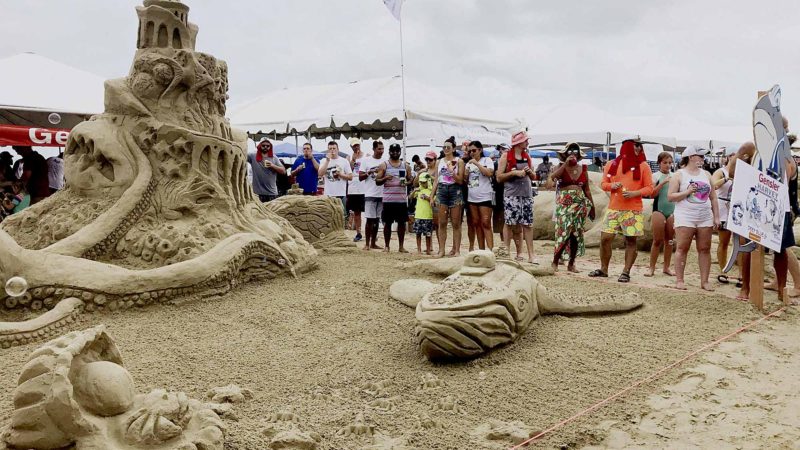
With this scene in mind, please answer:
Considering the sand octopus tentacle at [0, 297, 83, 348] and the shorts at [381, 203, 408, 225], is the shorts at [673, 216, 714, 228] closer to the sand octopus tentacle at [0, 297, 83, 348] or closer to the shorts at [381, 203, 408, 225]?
the shorts at [381, 203, 408, 225]

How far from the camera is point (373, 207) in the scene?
828cm

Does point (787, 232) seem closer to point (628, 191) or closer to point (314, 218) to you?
point (628, 191)

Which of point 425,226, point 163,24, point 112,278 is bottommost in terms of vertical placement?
point 112,278

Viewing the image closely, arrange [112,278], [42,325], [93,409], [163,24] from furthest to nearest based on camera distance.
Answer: [163,24], [112,278], [42,325], [93,409]

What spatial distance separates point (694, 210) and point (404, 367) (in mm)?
3459

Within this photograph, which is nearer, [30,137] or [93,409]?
[93,409]

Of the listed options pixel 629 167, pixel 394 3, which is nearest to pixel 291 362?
pixel 629 167

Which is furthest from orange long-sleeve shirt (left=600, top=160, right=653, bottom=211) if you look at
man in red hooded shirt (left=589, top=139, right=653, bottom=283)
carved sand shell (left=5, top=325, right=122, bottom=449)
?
carved sand shell (left=5, top=325, right=122, bottom=449)

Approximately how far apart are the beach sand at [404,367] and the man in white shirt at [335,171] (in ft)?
12.1

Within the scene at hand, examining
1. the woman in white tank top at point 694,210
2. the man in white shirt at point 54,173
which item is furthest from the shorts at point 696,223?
the man in white shirt at point 54,173

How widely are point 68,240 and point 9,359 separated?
1.31m

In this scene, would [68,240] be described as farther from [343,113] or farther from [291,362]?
[343,113]

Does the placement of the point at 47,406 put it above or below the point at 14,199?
below

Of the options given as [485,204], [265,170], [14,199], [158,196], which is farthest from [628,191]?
[14,199]
